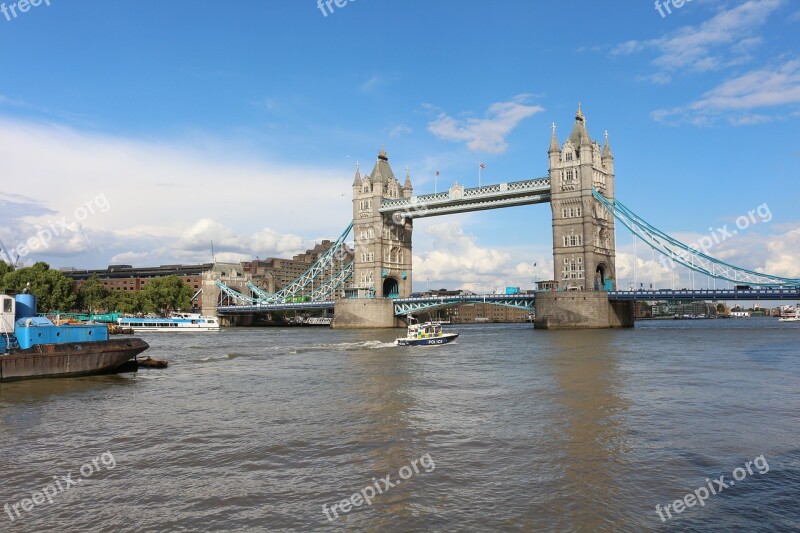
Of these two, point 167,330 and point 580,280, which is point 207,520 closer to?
point 580,280

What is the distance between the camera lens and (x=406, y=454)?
16.3m

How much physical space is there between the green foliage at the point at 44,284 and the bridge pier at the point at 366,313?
159ft

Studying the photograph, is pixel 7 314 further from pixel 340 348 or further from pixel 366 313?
pixel 366 313

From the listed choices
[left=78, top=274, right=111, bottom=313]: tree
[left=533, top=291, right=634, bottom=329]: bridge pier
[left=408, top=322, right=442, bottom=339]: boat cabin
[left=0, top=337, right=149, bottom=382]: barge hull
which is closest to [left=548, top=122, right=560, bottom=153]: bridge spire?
[left=533, top=291, right=634, bottom=329]: bridge pier

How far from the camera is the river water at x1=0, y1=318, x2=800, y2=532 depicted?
11.9 metres

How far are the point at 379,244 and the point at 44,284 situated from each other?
192 feet

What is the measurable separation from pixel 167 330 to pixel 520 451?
97.0 m

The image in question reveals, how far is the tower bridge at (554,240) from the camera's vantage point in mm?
87312

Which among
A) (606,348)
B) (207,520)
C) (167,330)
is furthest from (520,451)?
(167,330)

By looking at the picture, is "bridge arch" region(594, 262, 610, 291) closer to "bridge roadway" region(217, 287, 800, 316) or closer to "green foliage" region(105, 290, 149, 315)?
"bridge roadway" region(217, 287, 800, 316)

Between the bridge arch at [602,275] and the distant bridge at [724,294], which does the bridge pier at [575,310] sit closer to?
the distant bridge at [724,294]

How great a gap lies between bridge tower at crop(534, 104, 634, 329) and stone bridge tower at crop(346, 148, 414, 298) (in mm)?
36053

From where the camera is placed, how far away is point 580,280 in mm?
91688

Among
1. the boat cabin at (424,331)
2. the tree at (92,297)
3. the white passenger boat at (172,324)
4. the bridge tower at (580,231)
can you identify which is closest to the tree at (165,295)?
the tree at (92,297)
